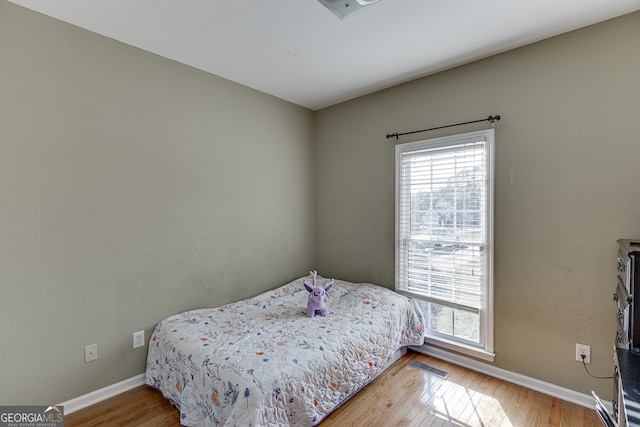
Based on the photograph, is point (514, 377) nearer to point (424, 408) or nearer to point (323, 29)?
point (424, 408)

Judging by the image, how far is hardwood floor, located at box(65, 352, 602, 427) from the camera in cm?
188

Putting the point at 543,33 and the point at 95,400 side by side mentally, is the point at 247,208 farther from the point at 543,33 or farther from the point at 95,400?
the point at 543,33

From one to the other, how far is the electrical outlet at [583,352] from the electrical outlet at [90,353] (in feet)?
10.7

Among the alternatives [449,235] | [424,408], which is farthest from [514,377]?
[449,235]

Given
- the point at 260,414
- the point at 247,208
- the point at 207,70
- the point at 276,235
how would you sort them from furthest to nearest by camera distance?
the point at 276,235, the point at 247,208, the point at 207,70, the point at 260,414

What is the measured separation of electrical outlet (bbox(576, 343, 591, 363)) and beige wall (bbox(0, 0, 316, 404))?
260 cm

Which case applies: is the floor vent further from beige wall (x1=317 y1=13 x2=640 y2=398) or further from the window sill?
beige wall (x1=317 y1=13 x2=640 y2=398)

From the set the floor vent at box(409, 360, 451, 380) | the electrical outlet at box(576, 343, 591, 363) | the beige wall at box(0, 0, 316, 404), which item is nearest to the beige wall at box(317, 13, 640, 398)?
the electrical outlet at box(576, 343, 591, 363)

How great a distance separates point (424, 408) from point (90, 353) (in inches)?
89.3

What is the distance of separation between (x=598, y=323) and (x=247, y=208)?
282cm

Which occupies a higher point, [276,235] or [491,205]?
[491,205]

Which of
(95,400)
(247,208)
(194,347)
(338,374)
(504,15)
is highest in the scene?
(504,15)

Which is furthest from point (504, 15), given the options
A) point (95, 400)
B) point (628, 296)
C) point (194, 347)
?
point (95, 400)

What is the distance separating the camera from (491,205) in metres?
2.36
